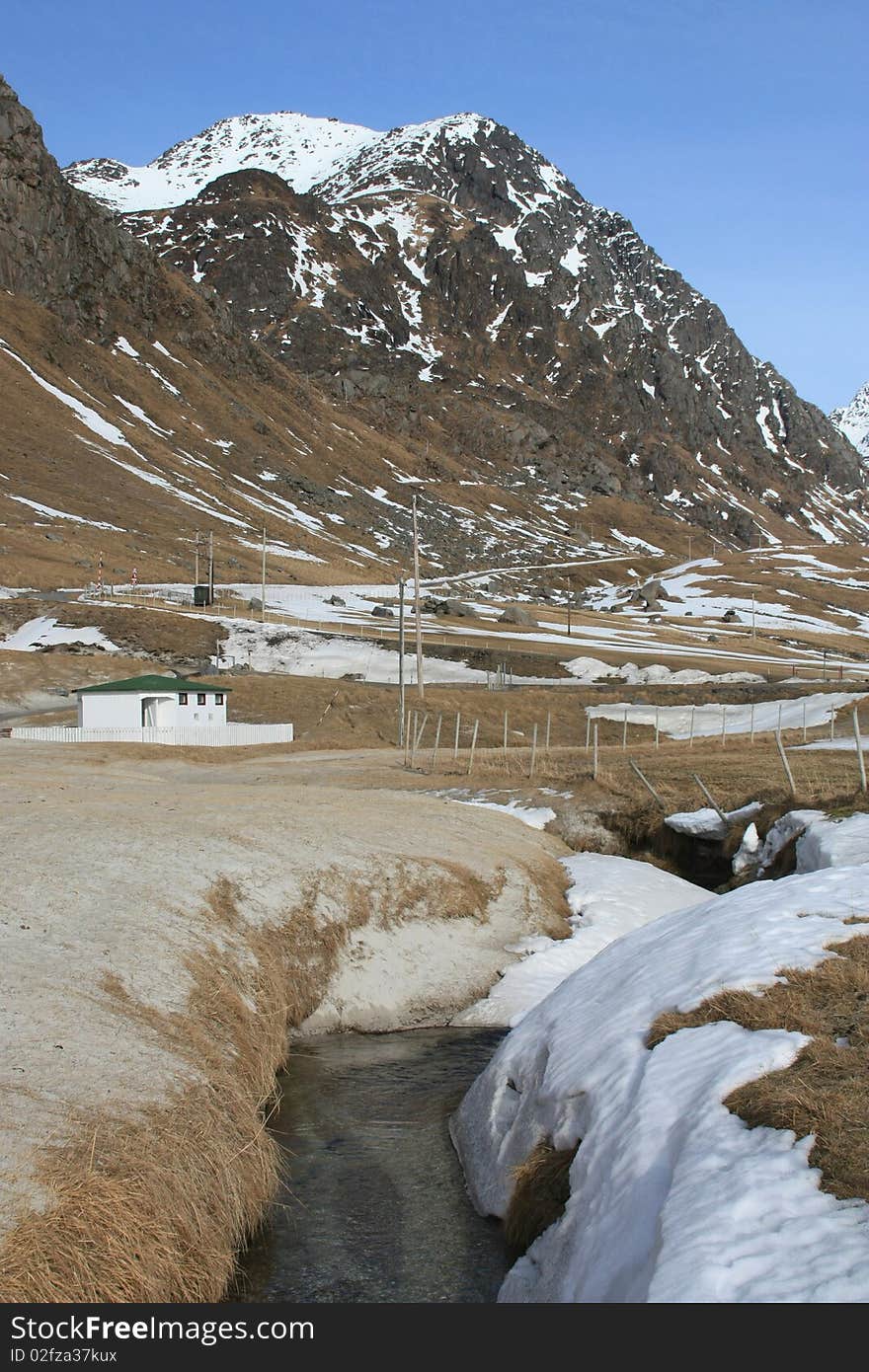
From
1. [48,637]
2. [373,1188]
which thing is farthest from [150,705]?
[373,1188]

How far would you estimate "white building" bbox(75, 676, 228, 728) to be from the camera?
5481cm

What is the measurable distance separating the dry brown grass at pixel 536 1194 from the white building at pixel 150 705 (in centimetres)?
4456

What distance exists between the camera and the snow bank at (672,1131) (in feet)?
27.5

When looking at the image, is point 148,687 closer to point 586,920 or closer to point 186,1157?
point 586,920

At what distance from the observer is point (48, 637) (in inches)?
3083

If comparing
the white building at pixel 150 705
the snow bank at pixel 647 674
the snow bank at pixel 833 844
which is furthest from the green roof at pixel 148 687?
the snow bank at pixel 647 674

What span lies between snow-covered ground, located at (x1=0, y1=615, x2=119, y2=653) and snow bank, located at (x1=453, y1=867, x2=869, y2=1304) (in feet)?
215

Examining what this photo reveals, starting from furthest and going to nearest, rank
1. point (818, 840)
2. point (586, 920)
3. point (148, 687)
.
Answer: point (148, 687)
point (586, 920)
point (818, 840)

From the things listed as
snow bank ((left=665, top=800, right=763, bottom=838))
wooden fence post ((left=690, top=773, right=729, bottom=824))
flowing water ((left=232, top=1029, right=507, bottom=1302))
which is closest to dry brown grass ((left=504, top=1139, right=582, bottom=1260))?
flowing water ((left=232, top=1029, right=507, bottom=1302))

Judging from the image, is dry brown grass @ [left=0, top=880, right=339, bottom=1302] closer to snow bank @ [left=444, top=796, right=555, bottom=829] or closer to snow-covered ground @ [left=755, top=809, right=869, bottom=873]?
snow-covered ground @ [left=755, top=809, right=869, bottom=873]

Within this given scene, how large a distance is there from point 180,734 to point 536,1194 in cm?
4443

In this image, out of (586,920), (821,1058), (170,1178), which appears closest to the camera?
(821,1058)

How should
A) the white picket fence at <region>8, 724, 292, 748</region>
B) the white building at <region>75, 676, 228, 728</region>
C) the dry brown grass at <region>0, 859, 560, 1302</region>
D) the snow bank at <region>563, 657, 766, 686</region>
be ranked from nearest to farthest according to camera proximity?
1. the dry brown grass at <region>0, 859, 560, 1302</region>
2. the white picket fence at <region>8, 724, 292, 748</region>
3. the white building at <region>75, 676, 228, 728</region>
4. the snow bank at <region>563, 657, 766, 686</region>

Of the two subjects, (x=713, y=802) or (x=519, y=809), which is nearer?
(x=713, y=802)
